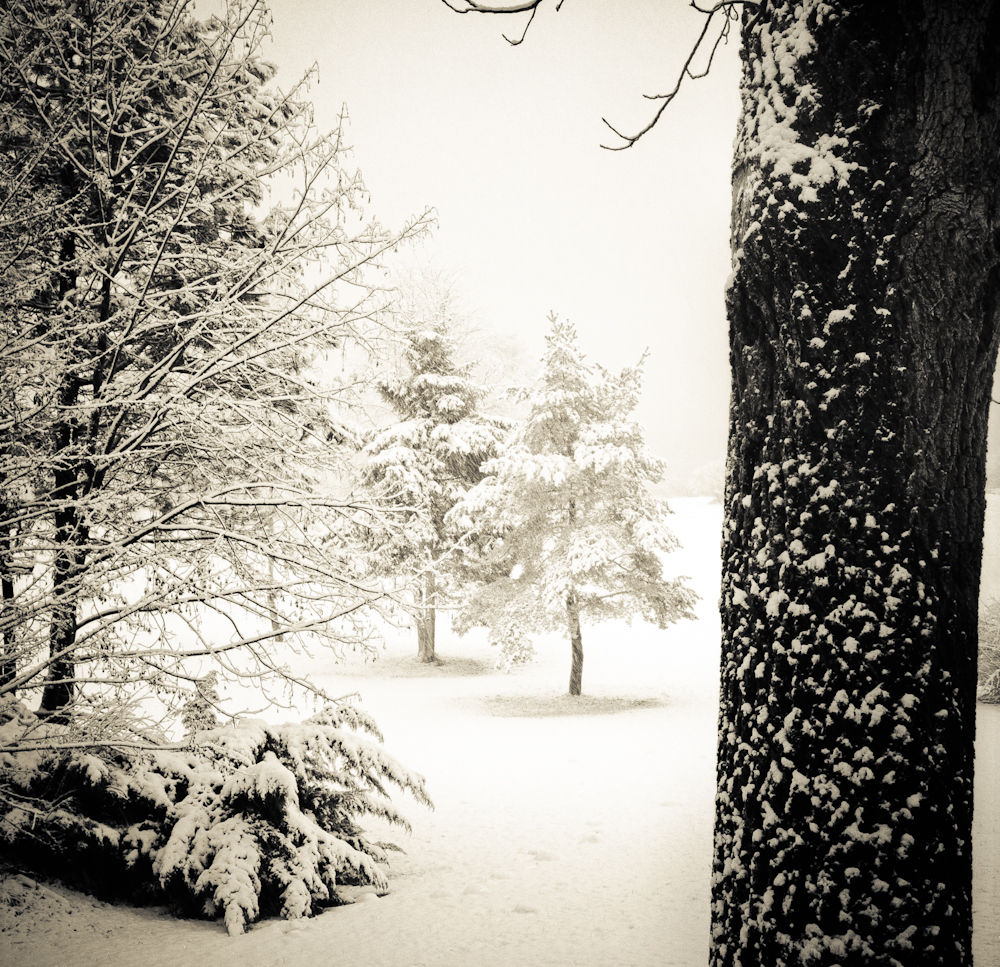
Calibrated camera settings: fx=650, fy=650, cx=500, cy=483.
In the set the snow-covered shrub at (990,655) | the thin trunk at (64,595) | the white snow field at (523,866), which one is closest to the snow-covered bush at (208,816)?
the white snow field at (523,866)

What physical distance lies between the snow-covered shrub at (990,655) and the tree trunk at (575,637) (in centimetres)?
996

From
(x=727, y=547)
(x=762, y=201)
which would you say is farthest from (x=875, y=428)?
(x=762, y=201)

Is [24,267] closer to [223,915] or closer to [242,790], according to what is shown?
[242,790]

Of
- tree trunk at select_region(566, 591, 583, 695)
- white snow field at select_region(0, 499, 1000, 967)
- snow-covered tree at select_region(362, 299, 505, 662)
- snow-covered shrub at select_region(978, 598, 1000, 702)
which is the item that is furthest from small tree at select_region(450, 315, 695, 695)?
snow-covered shrub at select_region(978, 598, 1000, 702)

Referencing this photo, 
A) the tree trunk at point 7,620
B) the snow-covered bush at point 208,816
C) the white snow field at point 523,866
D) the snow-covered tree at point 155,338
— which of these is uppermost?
the snow-covered tree at point 155,338

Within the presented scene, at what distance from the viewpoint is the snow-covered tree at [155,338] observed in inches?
151

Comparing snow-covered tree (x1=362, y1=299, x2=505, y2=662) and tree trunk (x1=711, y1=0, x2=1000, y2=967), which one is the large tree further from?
snow-covered tree (x1=362, y1=299, x2=505, y2=662)

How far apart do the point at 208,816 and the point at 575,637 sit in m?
11.2

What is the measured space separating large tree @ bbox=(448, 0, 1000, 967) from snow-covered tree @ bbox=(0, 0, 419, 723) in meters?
2.88

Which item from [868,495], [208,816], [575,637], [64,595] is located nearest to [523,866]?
[208,816]

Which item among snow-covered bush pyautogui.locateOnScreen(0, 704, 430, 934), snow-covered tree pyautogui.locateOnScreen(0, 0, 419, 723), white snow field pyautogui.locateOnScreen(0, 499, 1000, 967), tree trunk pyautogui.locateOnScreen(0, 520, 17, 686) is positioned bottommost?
white snow field pyautogui.locateOnScreen(0, 499, 1000, 967)

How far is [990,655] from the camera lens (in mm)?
16234

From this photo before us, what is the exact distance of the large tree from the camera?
1790 mm

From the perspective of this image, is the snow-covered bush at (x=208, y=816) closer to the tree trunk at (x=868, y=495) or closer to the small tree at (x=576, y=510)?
the tree trunk at (x=868, y=495)
